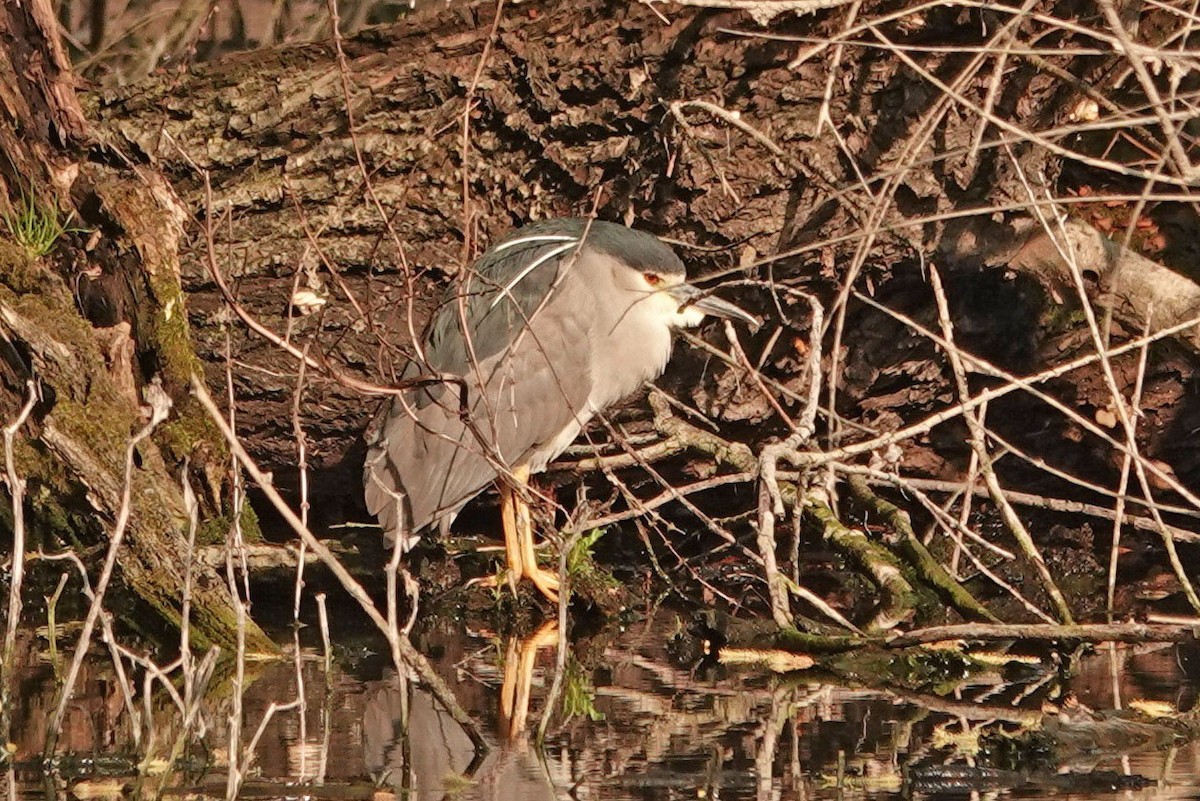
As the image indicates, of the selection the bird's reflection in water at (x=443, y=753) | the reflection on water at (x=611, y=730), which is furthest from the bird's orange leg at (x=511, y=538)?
the bird's reflection in water at (x=443, y=753)

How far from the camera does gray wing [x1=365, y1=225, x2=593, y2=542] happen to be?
5.74 m

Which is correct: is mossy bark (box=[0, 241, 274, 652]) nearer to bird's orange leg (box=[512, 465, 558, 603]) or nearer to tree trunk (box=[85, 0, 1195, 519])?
tree trunk (box=[85, 0, 1195, 519])

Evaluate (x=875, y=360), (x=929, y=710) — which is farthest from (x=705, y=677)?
(x=875, y=360)

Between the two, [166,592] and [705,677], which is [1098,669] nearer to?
[705,677]

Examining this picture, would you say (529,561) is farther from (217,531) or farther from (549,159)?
(549,159)

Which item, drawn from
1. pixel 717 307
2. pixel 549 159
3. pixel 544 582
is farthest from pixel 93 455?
pixel 717 307

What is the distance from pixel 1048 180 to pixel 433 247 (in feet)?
6.63

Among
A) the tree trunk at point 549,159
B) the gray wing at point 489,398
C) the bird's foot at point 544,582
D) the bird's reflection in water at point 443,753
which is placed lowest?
the bird's reflection in water at point 443,753

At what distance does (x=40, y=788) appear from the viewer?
3568 millimetres

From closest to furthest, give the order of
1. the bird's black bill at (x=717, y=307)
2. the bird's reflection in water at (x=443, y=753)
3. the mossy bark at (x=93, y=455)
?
the bird's reflection in water at (x=443, y=753) < the mossy bark at (x=93, y=455) < the bird's black bill at (x=717, y=307)

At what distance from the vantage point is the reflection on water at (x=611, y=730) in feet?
11.8

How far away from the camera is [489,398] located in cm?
580

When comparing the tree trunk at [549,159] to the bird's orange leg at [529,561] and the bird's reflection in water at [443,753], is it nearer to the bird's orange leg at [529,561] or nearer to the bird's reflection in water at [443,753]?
the bird's orange leg at [529,561]

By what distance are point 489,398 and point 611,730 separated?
1882 mm
